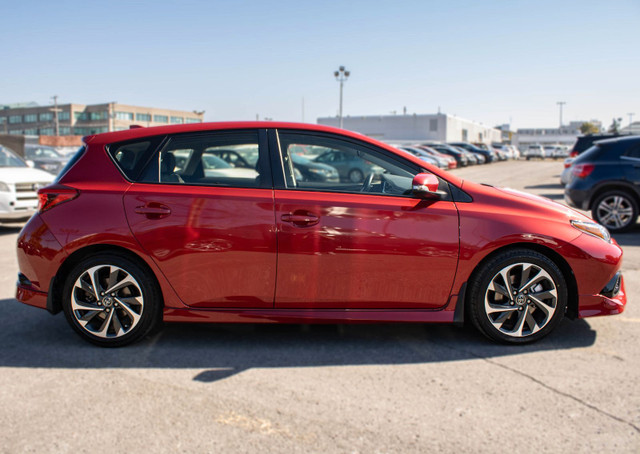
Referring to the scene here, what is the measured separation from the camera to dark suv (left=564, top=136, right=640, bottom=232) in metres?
9.17

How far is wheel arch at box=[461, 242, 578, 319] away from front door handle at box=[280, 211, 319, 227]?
1146 millimetres

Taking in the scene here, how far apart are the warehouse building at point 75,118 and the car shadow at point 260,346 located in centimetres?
10942

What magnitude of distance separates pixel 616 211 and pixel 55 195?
8.54 metres

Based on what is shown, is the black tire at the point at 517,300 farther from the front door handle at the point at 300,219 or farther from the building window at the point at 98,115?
the building window at the point at 98,115

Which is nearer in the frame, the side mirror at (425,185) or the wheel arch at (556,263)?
the side mirror at (425,185)

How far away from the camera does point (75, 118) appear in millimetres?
116750

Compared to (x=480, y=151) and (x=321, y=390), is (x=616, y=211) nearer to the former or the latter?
(x=321, y=390)

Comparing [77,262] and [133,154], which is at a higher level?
[133,154]

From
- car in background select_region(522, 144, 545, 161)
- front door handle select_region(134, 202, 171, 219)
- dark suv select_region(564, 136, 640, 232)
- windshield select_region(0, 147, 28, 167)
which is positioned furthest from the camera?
car in background select_region(522, 144, 545, 161)

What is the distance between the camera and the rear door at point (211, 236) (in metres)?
3.80

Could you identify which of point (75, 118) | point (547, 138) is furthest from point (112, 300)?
point (547, 138)

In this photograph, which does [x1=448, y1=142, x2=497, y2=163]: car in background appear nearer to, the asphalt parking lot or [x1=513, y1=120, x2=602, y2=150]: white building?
the asphalt parking lot

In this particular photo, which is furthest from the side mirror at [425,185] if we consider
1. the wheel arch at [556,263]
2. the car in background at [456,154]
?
the car in background at [456,154]

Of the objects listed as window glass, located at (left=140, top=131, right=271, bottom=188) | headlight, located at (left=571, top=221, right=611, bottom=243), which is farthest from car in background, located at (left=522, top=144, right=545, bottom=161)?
window glass, located at (left=140, top=131, right=271, bottom=188)
